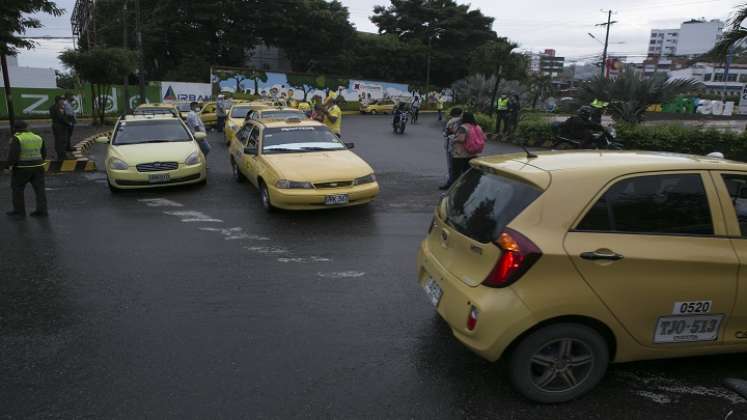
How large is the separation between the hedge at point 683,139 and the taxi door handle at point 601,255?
13068mm

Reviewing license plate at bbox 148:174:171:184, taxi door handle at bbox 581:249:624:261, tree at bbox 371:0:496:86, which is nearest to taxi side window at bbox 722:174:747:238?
taxi door handle at bbox 581:249:624:261

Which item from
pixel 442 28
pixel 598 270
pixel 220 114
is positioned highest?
pixel 442 28

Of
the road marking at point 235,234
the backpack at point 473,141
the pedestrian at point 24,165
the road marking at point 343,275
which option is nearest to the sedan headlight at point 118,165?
the pedestrian at point 24,165

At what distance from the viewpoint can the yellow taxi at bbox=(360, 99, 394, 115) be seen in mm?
45875

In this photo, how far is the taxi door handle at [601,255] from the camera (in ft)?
10.2

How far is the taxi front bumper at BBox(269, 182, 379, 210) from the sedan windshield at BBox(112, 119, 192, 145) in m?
3.89

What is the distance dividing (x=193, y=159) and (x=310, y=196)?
3592 millimetres

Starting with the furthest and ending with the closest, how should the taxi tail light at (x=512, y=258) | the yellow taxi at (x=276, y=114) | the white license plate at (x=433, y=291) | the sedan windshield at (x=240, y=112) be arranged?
the sedan windshield at (x=240, y=112), the yellow taxi at (x=276, y=114), the white license plate at (x=433, y=291), the taxi tail light at (x=512, y=258)

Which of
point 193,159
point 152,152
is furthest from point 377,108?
point 152,152

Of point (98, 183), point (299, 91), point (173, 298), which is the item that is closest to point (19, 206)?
point (98, 183)

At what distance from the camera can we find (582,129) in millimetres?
11133

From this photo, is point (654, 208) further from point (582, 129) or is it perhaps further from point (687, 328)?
point (582, 129)

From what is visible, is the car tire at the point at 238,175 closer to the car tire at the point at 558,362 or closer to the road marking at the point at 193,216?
the road marking at the point at 193,216

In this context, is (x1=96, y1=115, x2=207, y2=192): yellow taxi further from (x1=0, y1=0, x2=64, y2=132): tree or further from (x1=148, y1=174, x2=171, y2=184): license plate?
(x1=0, y1=0, x2=64, y2=132): tree
